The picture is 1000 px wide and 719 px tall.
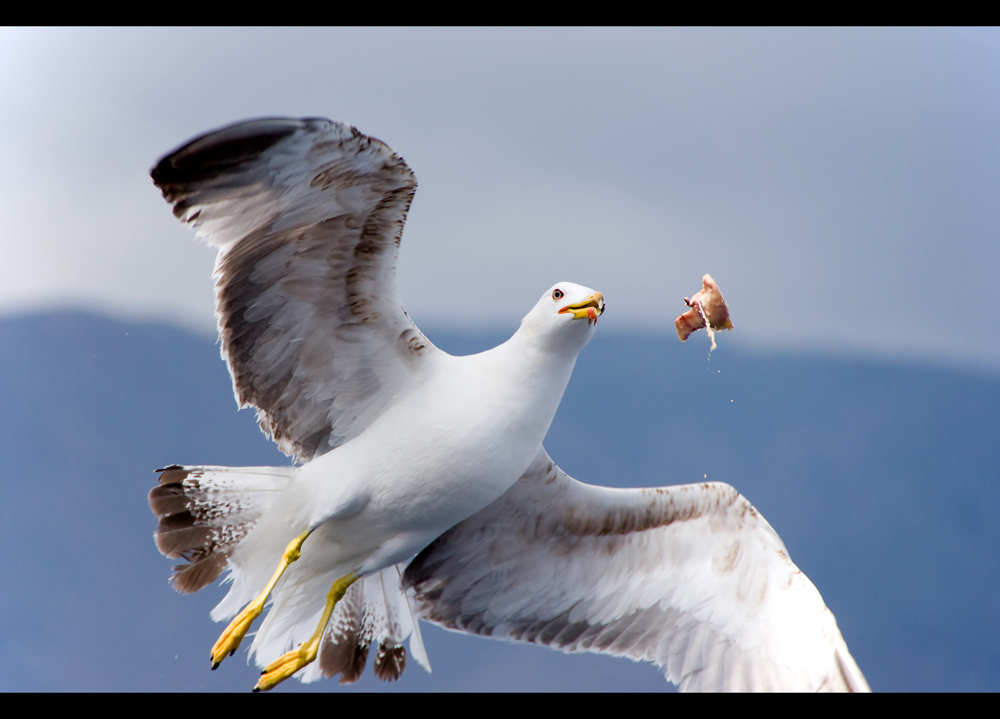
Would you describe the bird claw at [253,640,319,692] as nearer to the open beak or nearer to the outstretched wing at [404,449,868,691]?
the outstretched wing at [404,449,868,691]

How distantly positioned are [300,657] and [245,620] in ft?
0.69

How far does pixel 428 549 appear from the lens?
119 inches

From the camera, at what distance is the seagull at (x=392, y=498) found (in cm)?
236

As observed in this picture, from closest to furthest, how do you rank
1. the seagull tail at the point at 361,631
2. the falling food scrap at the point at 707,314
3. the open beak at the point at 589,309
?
the open beak at the point at 589,309 → the falling food scrap at the point at 707,314 → the seagull tail at the point at 361,631

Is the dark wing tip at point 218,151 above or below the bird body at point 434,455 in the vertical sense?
above

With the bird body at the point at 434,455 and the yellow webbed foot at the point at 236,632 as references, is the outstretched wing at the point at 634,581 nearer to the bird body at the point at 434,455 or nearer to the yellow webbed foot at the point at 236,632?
the bird body at the point at 434,455

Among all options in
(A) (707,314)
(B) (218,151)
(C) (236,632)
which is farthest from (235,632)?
(A) (707,314)

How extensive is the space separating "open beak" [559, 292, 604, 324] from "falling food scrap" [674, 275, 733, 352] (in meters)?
0.44

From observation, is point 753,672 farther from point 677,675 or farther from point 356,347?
point 356,347

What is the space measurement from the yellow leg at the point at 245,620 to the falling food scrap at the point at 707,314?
1283 millimetres

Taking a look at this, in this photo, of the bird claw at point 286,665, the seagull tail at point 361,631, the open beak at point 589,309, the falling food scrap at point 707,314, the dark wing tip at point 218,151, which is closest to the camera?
the dark wing tip at point 218,151

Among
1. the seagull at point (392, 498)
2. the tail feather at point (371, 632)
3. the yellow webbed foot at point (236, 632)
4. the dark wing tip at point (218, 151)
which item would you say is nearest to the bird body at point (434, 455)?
the seagull at point (392, 498)

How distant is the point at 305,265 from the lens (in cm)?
248

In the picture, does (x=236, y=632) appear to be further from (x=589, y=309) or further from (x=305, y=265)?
(x=589, y=309)
